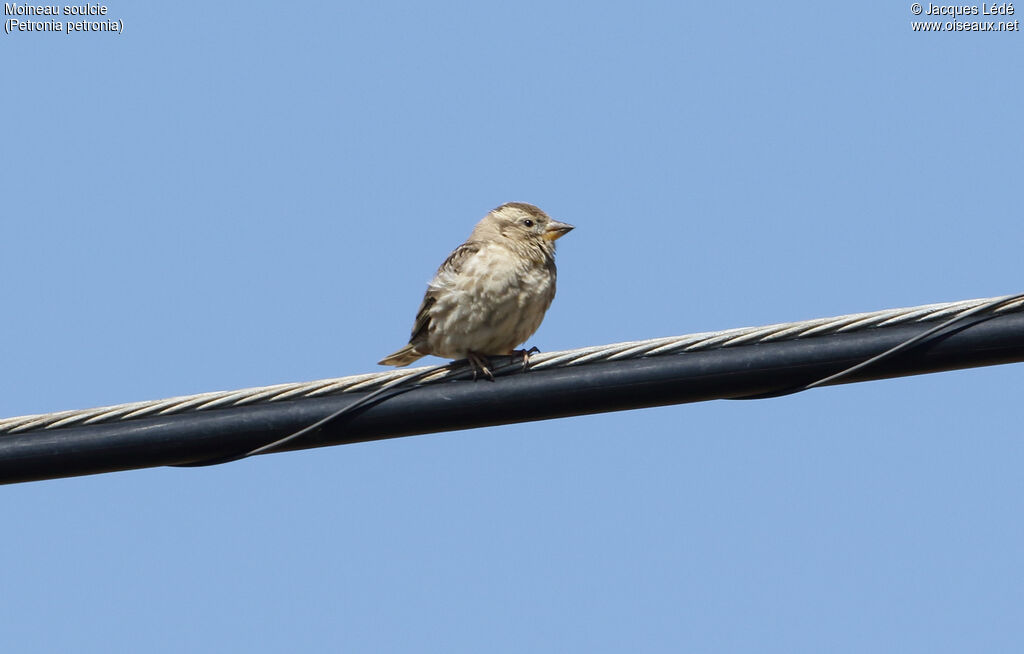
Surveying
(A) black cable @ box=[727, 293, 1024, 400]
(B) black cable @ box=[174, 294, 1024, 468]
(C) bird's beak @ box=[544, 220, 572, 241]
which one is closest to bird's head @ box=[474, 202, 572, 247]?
(C) bird's beak @ box=[544, 220, 572, 241]

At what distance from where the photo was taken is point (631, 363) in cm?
564

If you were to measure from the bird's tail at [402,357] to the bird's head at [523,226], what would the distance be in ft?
3.17

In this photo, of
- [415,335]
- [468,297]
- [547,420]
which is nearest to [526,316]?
[468,297]

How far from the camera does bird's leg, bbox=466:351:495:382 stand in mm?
5859

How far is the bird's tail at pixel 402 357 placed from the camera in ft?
30.1

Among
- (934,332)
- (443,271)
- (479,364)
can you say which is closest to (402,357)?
(443,271)

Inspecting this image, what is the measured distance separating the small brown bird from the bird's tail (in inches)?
16.5

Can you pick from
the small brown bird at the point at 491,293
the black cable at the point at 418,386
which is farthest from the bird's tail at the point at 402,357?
the black cable at the point at 418,386

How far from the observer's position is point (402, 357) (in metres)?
9.23

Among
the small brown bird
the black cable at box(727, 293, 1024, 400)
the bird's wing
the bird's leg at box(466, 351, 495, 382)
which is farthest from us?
the bird's wing

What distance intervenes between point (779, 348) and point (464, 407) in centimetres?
137

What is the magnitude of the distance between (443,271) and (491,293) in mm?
622

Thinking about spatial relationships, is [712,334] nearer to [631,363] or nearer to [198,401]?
[631,363]

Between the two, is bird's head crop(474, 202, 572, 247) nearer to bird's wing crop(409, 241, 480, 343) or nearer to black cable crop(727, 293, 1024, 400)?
bird's wing crop(409, 241, 480, 343)
